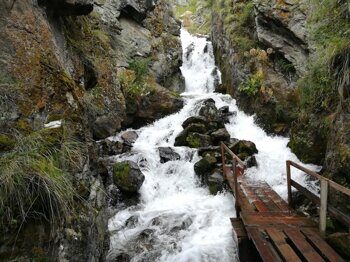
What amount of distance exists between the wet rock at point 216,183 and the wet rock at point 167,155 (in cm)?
183

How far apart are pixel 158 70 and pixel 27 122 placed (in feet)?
43.0

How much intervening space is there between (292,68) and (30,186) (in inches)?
446

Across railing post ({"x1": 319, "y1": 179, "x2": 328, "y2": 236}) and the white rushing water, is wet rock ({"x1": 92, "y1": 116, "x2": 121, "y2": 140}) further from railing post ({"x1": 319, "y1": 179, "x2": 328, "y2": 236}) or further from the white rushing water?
railing post ({"x1": 319, "y1": 179, "x2": 328, "y2": 236})

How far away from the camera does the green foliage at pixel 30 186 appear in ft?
9.48

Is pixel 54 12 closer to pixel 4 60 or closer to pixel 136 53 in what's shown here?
pixel 4 60

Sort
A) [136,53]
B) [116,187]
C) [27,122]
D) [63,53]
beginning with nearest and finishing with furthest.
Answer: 1. [27,122]
2. [63,53]
3. [116,187]
4. [136,53]

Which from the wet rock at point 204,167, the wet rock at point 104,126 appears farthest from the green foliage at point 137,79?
the wet rock at point 204,167

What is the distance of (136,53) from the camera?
51.5 feet

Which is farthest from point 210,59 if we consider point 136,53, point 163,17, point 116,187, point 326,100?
point 116,187

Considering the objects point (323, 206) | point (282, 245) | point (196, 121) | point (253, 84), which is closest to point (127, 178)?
point (282, 245)

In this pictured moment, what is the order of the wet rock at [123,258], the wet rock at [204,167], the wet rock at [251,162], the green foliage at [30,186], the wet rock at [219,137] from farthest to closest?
1. the wet rock at [219,137]
2. the wet rock at [251,162]
3. the wet rock at [204,167]
4. the wet rock at [123,258]
5. the green foliage at [30,186]

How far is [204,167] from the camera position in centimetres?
913

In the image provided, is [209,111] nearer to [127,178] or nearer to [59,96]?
[127,178]

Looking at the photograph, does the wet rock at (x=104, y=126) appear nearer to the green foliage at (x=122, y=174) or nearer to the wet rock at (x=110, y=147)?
the wet rock at (x=110, y=147)
